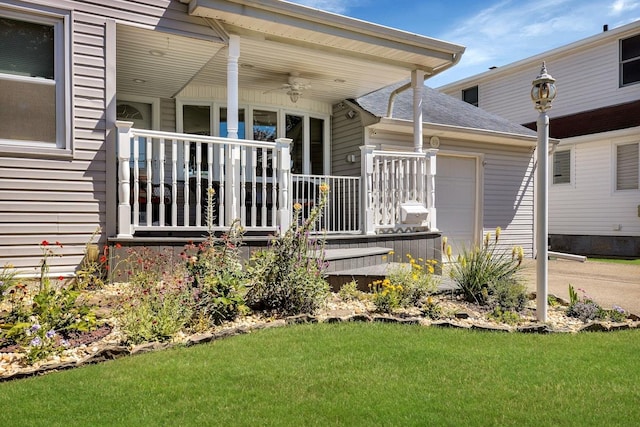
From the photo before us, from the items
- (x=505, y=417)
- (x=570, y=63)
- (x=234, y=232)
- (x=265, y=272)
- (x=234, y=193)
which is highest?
(x=570, y=63)

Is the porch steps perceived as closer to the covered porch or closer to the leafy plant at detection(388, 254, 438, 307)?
the covered porch

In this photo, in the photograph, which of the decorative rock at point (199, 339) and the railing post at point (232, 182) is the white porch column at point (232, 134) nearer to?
the railing post at point (232, 182)

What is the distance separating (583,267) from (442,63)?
4.79 m

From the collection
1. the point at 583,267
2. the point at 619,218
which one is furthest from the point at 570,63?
the point at 583,267

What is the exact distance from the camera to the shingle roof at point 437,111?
32.0ft

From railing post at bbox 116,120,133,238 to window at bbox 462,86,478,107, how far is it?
623 inches

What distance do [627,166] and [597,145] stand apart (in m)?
0.95

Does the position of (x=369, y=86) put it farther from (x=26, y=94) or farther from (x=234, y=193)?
(x=26, y=94)

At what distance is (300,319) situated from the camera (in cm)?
420

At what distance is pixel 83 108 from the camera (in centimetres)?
551

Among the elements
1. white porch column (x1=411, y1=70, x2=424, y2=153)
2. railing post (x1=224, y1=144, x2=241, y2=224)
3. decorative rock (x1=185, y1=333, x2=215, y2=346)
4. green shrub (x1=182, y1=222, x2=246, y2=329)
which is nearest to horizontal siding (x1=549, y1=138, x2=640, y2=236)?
white porch column (x1=411, y1=70, x2=424, y2=153)

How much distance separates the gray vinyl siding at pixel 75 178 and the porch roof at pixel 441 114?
15.6 ft

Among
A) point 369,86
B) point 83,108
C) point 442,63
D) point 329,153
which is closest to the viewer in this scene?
point 83,108

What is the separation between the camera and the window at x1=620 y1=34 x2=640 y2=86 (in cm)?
1382
